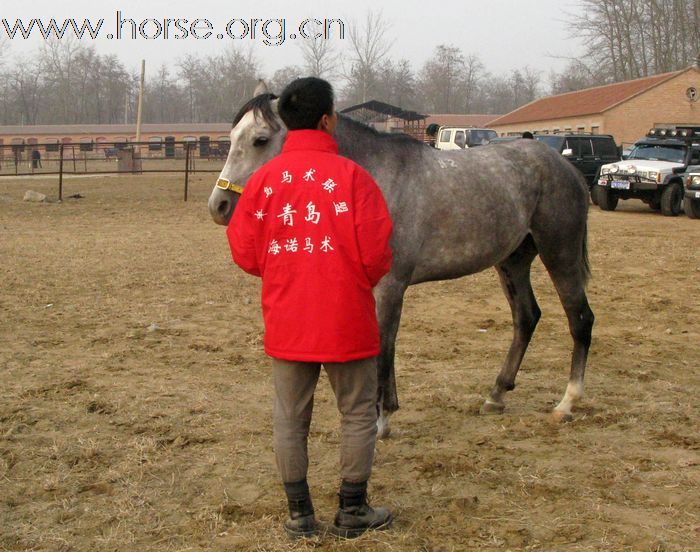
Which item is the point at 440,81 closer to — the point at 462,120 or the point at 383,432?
the point at 462,120

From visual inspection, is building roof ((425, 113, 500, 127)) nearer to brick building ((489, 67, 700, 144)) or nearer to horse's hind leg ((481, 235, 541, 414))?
brick building ((489, 67, 700, 144))

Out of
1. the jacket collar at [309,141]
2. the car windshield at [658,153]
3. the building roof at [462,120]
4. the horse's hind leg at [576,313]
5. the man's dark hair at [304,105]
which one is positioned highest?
the building roof at [462,120]

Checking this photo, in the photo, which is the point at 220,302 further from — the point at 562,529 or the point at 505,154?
the point at 562,529

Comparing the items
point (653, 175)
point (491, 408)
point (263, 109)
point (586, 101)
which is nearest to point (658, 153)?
point (653, 175)

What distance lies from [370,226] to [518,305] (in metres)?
2.50

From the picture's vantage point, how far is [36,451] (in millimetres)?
3984

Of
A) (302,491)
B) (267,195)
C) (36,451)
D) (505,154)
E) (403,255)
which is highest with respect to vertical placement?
(505,154)

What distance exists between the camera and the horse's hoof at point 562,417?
4.55 meters

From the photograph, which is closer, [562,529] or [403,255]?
[562,529]

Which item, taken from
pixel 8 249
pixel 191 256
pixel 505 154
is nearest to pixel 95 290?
pixel 191 256

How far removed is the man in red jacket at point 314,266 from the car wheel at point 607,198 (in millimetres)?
16769

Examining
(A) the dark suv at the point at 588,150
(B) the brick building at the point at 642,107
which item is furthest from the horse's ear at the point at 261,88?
(B) the brick building at the point at 642,107

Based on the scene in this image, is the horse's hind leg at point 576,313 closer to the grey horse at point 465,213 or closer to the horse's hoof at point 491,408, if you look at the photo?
the grey horse at point 465,213

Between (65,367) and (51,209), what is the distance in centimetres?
1343
